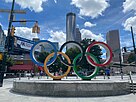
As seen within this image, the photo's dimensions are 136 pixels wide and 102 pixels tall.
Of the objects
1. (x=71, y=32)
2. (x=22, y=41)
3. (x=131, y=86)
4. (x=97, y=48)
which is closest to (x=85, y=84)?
(x=131, y=86)

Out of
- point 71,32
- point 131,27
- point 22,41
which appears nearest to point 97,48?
point 131,27

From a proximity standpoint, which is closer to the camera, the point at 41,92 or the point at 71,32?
the point at 41,92

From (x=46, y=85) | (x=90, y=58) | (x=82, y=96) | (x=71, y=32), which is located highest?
(x=71, y=32)

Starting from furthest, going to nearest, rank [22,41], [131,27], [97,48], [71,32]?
[71,32] < [22,41] < [97,48] < [131,27]

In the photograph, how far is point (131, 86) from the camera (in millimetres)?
12828

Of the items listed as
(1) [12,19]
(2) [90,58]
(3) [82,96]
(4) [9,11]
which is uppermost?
(4) [9,11]

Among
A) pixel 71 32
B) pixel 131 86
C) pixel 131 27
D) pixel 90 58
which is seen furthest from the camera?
pixel 71 32

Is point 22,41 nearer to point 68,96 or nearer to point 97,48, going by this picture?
point 97,48

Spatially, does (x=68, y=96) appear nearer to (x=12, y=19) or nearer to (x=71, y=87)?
(x=71, y=87)

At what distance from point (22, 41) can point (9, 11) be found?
3520 centimetres

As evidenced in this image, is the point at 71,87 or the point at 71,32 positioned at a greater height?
the point at 71,32

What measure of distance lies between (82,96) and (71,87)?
96 centimetres

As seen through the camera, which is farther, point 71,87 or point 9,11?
point 9,11

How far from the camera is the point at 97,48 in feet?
157
